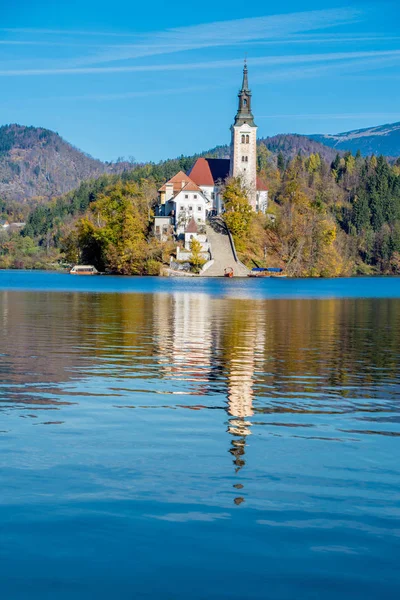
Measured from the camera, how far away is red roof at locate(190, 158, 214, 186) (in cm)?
12225

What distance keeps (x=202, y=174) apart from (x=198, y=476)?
4586 inches

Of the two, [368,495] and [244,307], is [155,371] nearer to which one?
[368,495]

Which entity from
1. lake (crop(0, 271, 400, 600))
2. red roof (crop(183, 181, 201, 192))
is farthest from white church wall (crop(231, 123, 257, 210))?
lake (crop(0, 271, 400, 600))

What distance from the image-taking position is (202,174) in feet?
405

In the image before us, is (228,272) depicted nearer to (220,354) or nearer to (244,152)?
(244,152)

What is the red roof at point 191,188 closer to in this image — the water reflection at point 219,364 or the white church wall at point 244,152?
the white church wall at point 244,152

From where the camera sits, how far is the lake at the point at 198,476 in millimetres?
6562

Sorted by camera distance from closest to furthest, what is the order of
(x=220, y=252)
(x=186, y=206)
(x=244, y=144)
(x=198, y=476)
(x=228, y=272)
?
(x=198, y=476) → (x=228, y=272) → (x=220, y=252) → (x=186, y=206) → (x=244, y=144)

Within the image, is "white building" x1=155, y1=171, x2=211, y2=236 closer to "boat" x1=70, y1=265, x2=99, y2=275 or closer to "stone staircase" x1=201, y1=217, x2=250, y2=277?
"stone staircase" x1=201, y1=217, x2=250, y2=277

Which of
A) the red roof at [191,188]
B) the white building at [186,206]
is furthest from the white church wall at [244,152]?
the red roof at [191,188]

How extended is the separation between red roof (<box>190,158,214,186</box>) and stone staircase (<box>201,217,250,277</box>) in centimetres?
1160

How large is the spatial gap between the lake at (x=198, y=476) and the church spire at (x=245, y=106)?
105 metres

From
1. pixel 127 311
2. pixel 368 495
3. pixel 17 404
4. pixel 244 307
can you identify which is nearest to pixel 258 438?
pixel 368 495

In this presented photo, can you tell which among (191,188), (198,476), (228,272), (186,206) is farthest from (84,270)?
(198,476)
